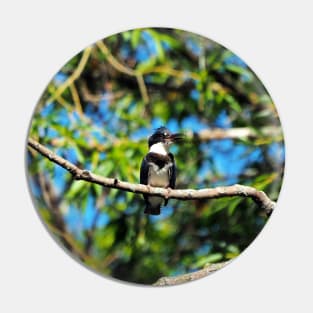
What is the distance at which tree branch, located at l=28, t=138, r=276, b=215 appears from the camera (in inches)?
129

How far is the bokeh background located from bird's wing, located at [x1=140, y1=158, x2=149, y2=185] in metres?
0.02

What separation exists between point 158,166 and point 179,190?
0.14 metres

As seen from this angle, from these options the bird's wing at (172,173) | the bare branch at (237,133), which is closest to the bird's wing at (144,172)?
the bird's wing at (172,173)

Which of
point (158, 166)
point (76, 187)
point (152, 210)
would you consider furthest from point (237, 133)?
point (76, 187)

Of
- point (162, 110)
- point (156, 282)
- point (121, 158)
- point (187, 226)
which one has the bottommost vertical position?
point (156, 282)

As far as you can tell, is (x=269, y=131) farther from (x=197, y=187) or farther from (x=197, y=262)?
(x=197, y=262)

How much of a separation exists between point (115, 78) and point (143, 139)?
0.93 feet

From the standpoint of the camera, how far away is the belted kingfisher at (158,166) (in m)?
3.33

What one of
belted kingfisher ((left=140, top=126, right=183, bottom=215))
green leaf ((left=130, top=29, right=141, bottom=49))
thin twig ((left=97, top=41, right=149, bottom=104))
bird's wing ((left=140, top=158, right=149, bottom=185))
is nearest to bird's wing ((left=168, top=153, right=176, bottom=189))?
belted kingfisher ((left=140, top=126, right=183, bottom=215))

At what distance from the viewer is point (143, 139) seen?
11.0ft

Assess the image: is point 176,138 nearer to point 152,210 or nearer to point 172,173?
point 172,173

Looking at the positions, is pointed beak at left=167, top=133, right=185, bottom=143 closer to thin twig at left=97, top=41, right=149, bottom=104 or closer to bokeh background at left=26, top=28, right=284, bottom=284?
bokeh background at left=26, top=28, right=284, bottom=284

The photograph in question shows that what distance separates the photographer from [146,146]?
11.1 ft
